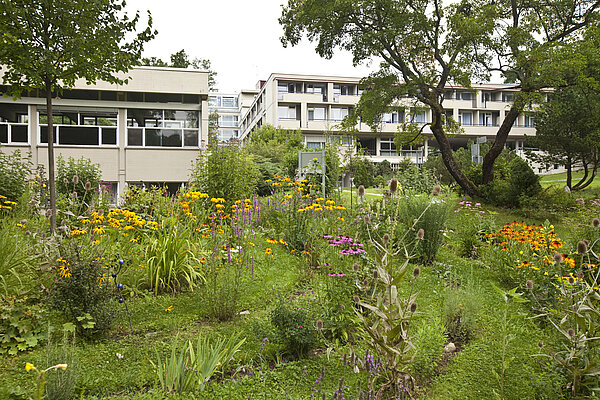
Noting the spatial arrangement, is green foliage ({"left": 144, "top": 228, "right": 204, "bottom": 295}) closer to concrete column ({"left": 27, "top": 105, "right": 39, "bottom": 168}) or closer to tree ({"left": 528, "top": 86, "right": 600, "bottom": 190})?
concrete column ({"left": 27, "top": 105, "right": 39, "bottom": 168})

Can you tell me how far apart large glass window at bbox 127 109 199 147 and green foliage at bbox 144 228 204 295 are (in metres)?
12.8

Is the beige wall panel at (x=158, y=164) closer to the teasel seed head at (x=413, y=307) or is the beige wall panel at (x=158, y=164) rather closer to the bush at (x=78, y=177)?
the bush at (x=78, y=177)

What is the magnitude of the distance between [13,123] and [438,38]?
1627cm

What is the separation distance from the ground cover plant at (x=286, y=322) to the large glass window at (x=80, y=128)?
38.3ft

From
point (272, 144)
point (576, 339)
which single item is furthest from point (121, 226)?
point (272, 144)

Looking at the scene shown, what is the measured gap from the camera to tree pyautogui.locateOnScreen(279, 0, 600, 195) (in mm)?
13367

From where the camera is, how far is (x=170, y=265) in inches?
184

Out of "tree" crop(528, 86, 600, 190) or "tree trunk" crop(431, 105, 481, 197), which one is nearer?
"tree trunk" crop(431, 105, 481, 197)

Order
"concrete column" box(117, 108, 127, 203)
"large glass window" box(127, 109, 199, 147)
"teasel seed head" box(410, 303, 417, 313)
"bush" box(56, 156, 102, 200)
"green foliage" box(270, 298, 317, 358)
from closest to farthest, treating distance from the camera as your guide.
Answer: "teasel seed head" box(410, 303, 417, 313) < "green foliage" box(270, 298, 317, 358) < "bush" box(56, 156, 102, 200) < "concrete column" box(117, 108, 127, 203) < "large glass window" box(127, 109, 199, 147)

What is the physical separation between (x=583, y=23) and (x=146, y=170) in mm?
16730

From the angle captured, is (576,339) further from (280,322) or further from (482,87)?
(482,87)

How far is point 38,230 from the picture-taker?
4742mm

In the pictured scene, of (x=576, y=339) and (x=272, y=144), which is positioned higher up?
(x=272, y=144)

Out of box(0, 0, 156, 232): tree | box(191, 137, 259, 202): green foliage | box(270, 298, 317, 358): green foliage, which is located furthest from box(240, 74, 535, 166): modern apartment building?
box(270, 298, 317, 358): green foliage
